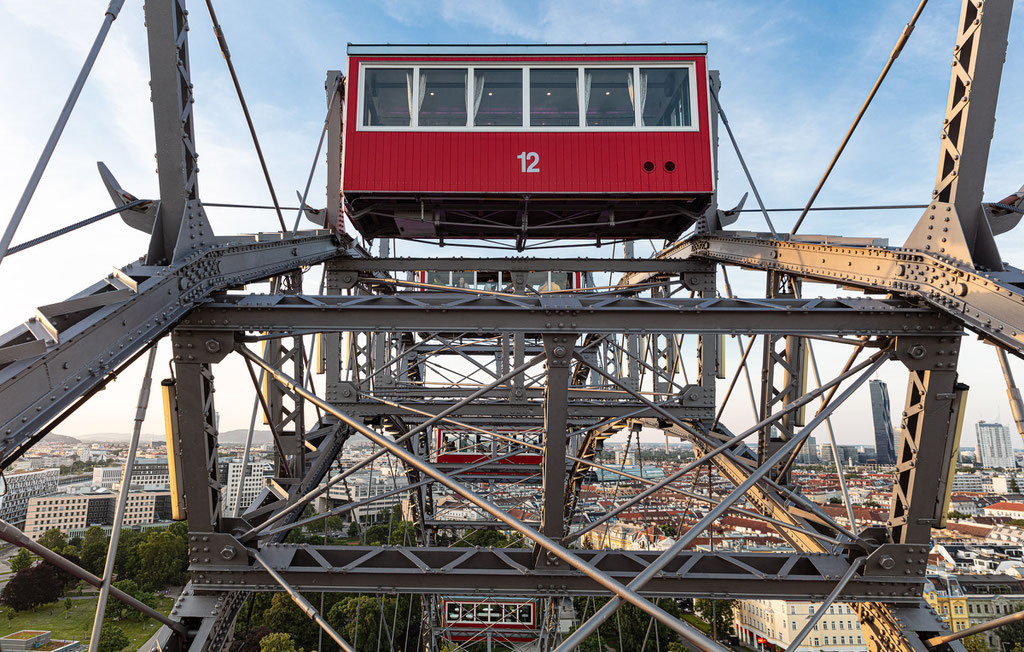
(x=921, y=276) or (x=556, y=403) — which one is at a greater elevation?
(x=921, y=276)

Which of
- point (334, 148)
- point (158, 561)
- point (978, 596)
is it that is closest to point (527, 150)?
point (334, 148)

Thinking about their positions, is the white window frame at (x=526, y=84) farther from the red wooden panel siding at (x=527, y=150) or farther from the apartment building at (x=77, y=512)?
the apartment building at (x=77, y=512)

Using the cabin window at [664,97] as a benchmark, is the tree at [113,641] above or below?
below

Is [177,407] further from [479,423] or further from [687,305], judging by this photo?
[479,423]

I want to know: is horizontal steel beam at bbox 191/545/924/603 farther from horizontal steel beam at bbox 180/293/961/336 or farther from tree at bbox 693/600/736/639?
tree at bbox 693/600/736/639

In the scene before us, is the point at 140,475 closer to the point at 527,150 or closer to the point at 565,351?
the point at 527,150

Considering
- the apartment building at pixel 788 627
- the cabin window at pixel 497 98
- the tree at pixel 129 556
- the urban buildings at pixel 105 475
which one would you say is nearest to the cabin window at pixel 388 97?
the cabin window at pixel 497 98
